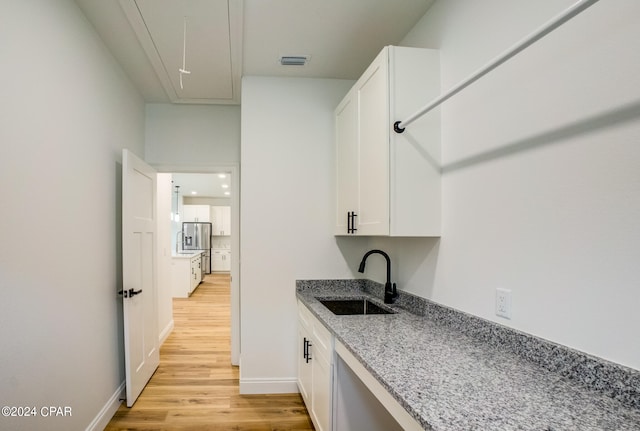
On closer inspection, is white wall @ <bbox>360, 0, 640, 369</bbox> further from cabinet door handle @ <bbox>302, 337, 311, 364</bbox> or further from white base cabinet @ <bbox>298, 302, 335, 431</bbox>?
cabinet door handle @ <bbox>302, 337, 311, 364</bbox>

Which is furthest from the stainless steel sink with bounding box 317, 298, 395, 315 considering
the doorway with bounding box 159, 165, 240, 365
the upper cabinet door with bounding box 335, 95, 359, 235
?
the doorway with bounding box 159, 165, 240, 365

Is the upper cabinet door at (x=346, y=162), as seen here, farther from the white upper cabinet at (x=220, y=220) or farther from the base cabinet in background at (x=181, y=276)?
the white upper cabinet at (x=220, y=220)

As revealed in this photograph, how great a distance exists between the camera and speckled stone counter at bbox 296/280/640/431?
906 millimetres

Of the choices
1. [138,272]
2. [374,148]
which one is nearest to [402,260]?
[374,148]

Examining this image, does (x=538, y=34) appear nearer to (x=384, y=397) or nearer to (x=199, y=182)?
(x=384, y=397)

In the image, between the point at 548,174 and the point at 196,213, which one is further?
the point at 196,213

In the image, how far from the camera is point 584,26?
3.63ft

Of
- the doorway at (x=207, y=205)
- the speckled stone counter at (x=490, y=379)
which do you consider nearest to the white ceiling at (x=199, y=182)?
the doorway at (x=207, y=205)

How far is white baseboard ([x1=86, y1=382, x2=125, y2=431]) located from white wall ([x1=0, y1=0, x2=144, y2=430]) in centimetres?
5

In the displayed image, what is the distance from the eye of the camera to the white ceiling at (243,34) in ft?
6.75

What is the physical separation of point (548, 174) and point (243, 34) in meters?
2.02

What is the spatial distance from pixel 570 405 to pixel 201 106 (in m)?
3.67

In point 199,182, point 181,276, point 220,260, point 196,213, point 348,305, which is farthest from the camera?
point 220,260

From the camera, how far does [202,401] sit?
2.83 meters
